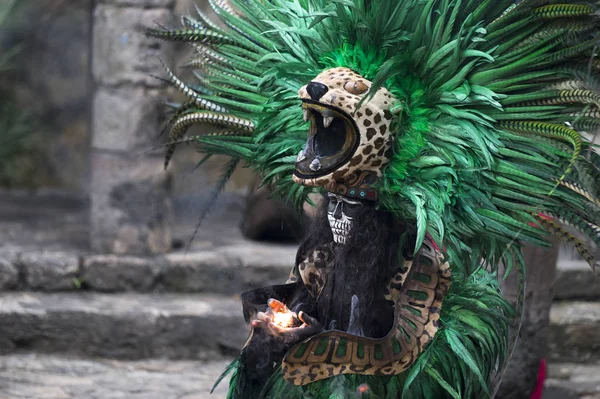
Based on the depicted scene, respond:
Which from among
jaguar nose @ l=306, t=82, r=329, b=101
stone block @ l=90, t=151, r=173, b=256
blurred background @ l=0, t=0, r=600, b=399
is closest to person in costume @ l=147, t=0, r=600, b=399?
jaguar nose @ l=306, t=82, r=329, b=101

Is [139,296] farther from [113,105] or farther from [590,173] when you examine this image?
[590,173]

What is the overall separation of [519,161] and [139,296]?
10.1ft

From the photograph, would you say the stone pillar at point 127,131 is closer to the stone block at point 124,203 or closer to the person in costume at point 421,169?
the stone block at point 124,203

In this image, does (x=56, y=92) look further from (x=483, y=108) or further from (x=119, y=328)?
(x=483, y=108)

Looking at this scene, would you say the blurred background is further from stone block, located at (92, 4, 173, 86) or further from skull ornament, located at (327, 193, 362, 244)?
skull ornament, located at (327, 193, 362, 244)

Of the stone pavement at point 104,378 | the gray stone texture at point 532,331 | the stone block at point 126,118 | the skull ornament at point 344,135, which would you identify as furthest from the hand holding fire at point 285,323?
the stone block at point 126,118

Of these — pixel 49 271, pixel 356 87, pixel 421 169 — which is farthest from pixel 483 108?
pixel 49 271

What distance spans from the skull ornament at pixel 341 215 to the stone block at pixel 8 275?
2.94 m

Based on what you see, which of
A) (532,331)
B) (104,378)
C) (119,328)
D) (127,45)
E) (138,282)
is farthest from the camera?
(138,282)

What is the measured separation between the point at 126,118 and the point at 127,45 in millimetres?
395

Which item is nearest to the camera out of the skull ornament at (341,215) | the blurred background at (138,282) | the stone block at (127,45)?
the skull ornament at (341,215)

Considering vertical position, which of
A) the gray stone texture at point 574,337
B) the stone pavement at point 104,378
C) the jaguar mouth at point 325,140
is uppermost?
the jaguar mouth at point 325,140

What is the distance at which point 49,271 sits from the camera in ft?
16.8

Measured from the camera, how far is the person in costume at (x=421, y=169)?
2.48m
